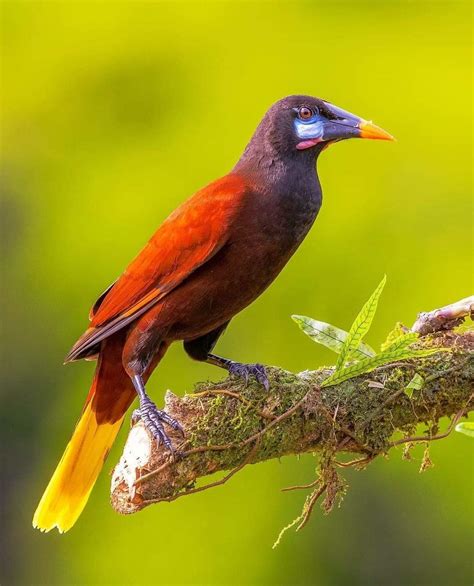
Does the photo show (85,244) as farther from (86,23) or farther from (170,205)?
(86,23)

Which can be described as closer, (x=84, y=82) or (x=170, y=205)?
(x=170, y=205)

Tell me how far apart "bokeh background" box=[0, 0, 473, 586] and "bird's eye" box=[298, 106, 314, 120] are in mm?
2812

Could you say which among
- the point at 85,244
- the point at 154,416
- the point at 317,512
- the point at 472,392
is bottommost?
the point at 317,512

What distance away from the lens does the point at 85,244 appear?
376 inches

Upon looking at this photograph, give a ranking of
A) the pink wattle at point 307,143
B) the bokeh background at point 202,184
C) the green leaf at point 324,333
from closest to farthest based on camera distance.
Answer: the green leaf at point 324,333 → the pink wattle at point 307,143 → the bokeh background at point 202,184

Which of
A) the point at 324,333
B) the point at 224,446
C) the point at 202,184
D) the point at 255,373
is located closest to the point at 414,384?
the point at 324,333

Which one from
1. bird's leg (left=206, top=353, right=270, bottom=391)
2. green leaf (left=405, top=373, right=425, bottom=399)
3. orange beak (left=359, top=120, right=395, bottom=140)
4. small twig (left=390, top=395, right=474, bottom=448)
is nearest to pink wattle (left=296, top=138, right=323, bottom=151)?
orange beak (left=359, top=120, right=395, bottom=140)

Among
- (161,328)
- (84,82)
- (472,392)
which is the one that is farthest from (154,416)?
(84,82)

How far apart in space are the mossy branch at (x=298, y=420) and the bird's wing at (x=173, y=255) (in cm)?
47

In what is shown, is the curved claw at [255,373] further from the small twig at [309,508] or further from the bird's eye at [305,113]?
the bird's eye at [305,113]

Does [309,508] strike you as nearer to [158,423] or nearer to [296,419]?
[296,419]

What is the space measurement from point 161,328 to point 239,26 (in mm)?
7809

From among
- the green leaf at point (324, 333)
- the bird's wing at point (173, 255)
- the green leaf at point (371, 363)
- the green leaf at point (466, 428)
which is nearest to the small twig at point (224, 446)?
the green leaf at point (371, 363)

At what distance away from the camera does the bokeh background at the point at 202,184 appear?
8.23m
